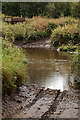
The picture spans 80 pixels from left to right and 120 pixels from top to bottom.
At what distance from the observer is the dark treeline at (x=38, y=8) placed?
27.3m

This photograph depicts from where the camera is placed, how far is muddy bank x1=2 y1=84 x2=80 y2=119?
446 cm

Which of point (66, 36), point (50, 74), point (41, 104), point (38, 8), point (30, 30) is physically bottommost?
point (50, 74)

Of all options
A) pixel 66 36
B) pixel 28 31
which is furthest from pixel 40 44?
pixel 66 36

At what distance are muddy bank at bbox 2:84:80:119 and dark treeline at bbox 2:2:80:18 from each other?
71.1 feet

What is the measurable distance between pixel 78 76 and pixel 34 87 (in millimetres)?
1453

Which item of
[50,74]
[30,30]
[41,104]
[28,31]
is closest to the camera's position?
[41,104]

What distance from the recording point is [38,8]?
2717cm

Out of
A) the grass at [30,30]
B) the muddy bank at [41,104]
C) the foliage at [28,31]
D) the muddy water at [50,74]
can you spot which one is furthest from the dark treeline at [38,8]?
the muddy bank at [41,104]

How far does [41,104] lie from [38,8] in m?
23.2

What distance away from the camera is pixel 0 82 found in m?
4.78

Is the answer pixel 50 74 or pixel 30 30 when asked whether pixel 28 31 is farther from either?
pixel 50 74

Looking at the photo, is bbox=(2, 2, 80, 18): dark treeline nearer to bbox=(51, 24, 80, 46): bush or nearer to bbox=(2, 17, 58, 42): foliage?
bbox=(2, 17, 58, 42): foliage

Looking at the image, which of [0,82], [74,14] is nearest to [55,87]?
[0,82]

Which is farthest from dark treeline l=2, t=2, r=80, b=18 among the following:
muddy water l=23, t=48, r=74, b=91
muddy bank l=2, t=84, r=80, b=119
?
muddy bank l=2, t=84, r=80, b=119
